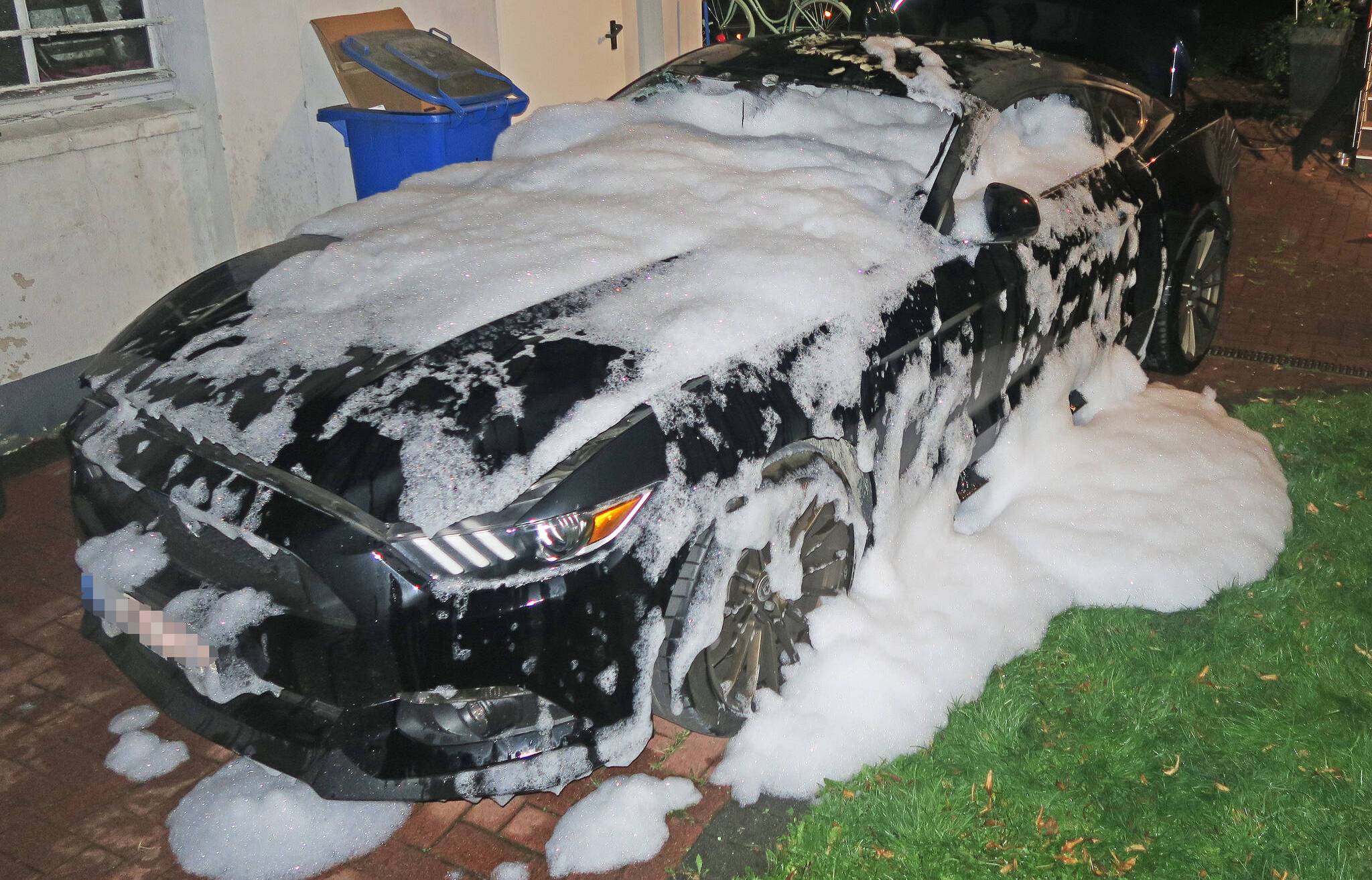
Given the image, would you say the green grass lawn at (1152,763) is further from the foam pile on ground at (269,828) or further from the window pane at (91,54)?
the window pane at (91,54)

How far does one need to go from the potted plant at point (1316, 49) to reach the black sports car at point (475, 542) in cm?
970

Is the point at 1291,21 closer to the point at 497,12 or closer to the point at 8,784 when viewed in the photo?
the point at 497,12

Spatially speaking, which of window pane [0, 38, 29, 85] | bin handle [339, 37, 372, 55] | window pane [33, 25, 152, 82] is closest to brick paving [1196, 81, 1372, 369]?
bin handle [339, 37, 372, 55]

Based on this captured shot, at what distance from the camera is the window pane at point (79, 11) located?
4891mm

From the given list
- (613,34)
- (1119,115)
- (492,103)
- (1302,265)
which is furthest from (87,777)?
(1302,265)

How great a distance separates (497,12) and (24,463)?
154 inches

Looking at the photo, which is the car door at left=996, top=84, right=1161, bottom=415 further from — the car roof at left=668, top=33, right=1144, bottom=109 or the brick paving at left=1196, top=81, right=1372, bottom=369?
the brick paving at left=1196, top=81, right=1372, bottom=369

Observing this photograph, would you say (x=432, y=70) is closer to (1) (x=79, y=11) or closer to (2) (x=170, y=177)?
(2) (x=170, y=177)

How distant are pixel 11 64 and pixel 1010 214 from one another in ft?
13.8

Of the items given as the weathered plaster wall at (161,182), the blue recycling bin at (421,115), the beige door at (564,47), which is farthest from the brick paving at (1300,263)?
the weathered plaster wall at (161,182)

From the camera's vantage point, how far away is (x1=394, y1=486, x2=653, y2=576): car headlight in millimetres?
2330

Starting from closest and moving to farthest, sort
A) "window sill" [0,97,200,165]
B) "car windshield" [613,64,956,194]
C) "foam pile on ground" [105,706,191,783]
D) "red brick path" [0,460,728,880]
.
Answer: "red brick path" [0,460,728,880] < "foam pile on ground" [105,706,191,783] < "car windshield" [613,64,956,194] < "window sill" [0,97,200,165]

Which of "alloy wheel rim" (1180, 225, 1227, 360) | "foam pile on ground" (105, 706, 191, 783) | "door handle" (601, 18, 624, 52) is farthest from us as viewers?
"door handle" (601, 18, 624, 52)

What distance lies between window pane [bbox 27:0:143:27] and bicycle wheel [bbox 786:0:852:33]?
6333 mm
